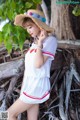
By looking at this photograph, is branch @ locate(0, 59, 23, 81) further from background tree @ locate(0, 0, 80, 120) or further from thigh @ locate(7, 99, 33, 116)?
thigh @ locate(7, 99, 33, 116)

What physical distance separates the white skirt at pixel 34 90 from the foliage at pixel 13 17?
44 cm

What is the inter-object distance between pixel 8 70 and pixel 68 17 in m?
0.75

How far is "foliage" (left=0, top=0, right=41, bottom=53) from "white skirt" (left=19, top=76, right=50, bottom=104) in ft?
1.46

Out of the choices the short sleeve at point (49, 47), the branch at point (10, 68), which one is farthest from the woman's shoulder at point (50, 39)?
the branch at point (10, 68)

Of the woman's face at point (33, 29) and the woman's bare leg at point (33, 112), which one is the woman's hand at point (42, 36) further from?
the woman's bare leg at point (33, 112)

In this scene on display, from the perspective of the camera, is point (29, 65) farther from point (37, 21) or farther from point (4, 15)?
point (4, 15)

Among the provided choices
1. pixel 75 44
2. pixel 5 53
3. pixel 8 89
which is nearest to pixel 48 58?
pixel 75 44

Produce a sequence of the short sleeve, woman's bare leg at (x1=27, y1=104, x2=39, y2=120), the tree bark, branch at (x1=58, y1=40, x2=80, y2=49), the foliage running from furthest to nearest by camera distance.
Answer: the tree bark → branch at (x1=58, y1=40, x2=80, y2=49) → the foliage → woman's bare leg at (x1=27, y1=104, x2=39, y2=120) → the short sleeve

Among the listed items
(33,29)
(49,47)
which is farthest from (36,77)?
(33,29)

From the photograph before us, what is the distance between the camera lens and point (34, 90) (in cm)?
209

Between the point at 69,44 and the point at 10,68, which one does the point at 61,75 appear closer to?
the point at 69,44

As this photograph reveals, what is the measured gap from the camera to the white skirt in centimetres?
210

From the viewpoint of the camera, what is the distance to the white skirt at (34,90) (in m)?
2.10

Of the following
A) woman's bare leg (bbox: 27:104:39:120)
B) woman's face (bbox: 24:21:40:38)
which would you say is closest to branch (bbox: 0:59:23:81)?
woman's bare leg (bbox: 27:104:39:120)
